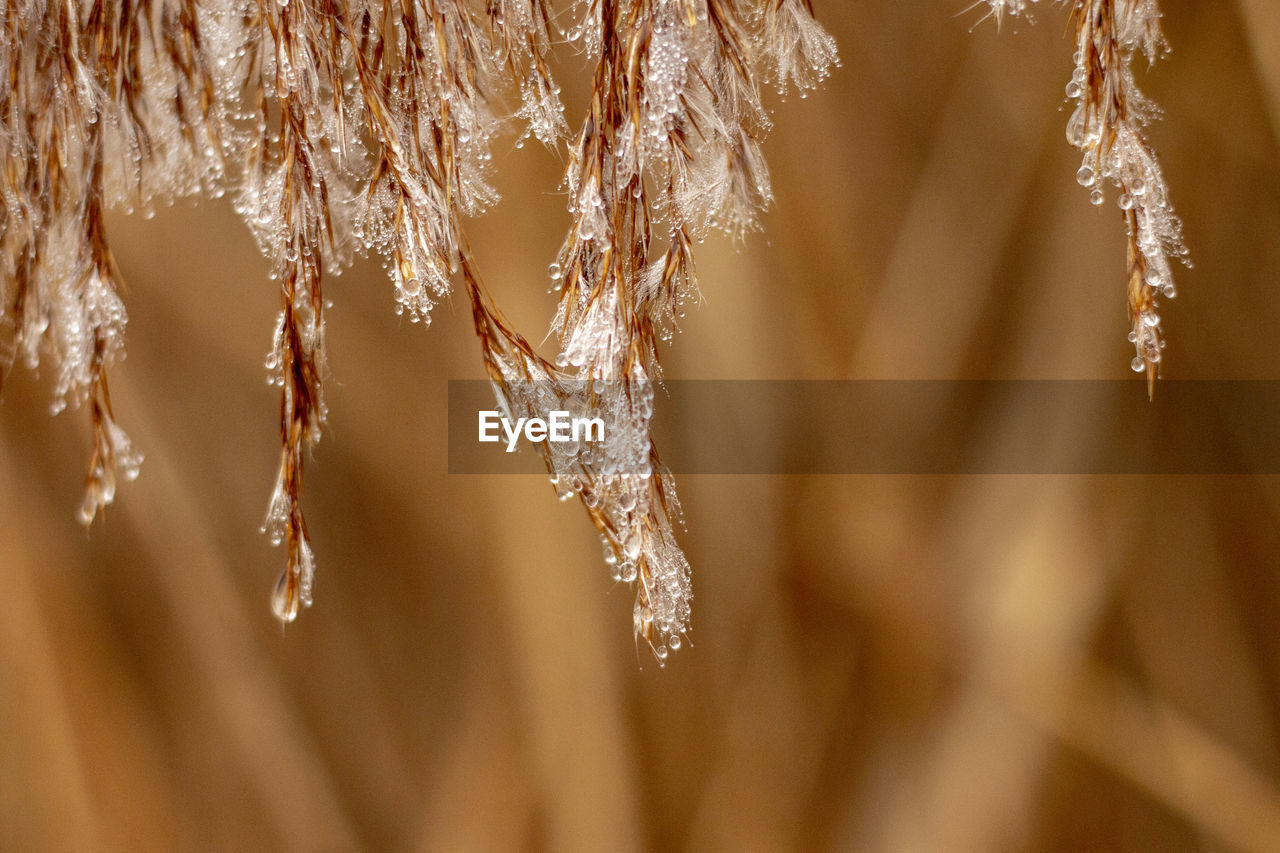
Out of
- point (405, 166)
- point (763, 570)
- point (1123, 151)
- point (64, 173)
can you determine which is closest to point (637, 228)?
point (405, 166)

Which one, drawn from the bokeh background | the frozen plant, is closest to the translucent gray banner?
the bokeh background

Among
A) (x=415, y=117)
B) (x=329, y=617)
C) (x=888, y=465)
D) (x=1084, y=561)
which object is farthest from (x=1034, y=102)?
(x=329, y=617)

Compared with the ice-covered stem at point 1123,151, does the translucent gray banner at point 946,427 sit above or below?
below

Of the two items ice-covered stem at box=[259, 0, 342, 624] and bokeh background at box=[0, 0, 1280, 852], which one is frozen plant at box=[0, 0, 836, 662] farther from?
bokeh background at box=[0, 0, 1280, 852]

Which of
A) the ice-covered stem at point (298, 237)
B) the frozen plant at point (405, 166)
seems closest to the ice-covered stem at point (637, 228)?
the frozen plant at point (405, 166)

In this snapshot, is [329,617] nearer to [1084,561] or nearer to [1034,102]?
[1084,561]

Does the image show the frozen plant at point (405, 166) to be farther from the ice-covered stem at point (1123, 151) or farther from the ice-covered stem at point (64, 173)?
the ice-covered stem at point (1123, 151)
